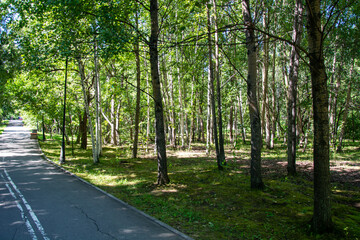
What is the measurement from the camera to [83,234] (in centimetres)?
560

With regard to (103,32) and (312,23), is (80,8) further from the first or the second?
(312,23)

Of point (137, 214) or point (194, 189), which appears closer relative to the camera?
point (137, 214)

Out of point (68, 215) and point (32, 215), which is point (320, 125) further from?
point (32, 215)

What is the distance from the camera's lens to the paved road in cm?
560

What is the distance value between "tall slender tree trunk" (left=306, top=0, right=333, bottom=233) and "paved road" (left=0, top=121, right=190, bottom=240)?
3.10 m

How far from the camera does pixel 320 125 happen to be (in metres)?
4.86

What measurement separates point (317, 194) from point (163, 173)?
236 inches

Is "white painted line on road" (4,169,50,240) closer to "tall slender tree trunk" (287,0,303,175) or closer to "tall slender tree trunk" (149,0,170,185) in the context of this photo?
"tall slender tree trunk" (149,0,170,185)

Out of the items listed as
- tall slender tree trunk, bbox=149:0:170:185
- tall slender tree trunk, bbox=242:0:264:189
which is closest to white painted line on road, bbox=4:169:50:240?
tall slender tree trunk, bbox=149:0:170:185

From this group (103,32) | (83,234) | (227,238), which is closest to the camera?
(227,238)

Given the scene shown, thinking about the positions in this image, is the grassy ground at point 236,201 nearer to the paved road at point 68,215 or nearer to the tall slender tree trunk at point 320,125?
the tall slender tree trunk at point 320,125

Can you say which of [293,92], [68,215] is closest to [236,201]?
[68,215]

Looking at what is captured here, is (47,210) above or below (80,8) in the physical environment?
below

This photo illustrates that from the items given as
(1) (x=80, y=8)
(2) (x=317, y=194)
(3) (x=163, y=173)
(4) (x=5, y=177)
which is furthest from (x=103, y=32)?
(4) (x=5, y=177)
